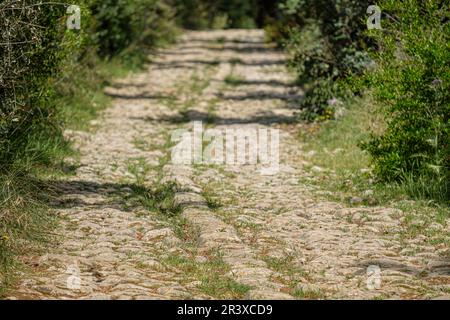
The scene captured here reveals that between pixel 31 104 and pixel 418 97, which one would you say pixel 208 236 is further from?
pixel 31 104

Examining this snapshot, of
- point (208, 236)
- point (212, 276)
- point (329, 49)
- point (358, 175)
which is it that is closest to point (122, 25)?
point (329, 49)

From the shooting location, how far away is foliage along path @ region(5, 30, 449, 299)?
5.54 meters

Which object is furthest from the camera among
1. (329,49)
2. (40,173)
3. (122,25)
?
(122,25)

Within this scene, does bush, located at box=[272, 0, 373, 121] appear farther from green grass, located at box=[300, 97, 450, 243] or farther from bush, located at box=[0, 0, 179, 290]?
bush, located at box=[0, 0, 179, 290]

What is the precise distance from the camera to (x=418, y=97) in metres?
8.22

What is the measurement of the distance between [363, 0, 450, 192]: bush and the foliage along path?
78 cm

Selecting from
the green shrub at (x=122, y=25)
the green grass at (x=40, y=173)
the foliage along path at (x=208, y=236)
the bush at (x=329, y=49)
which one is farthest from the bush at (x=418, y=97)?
the green shrub at (x=122, y=25)

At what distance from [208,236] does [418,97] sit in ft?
9.48

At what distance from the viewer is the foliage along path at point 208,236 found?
18.2 feet

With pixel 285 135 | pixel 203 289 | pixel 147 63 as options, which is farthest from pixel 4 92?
pixel 147 63

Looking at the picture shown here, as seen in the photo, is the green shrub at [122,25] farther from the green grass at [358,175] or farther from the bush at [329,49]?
the green grass at [358,175]

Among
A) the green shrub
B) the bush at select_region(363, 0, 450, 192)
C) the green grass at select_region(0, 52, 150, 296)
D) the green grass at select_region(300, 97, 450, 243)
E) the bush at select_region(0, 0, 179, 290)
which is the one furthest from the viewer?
the green shrub

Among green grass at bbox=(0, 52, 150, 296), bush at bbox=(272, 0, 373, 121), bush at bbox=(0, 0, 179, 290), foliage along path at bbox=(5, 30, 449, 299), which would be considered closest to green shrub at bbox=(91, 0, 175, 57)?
green grass at bbox=(0, 52, 150, 296)

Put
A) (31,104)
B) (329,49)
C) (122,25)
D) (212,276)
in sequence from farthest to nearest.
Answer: (122,25), (329,49), (31,104), (212,276)
